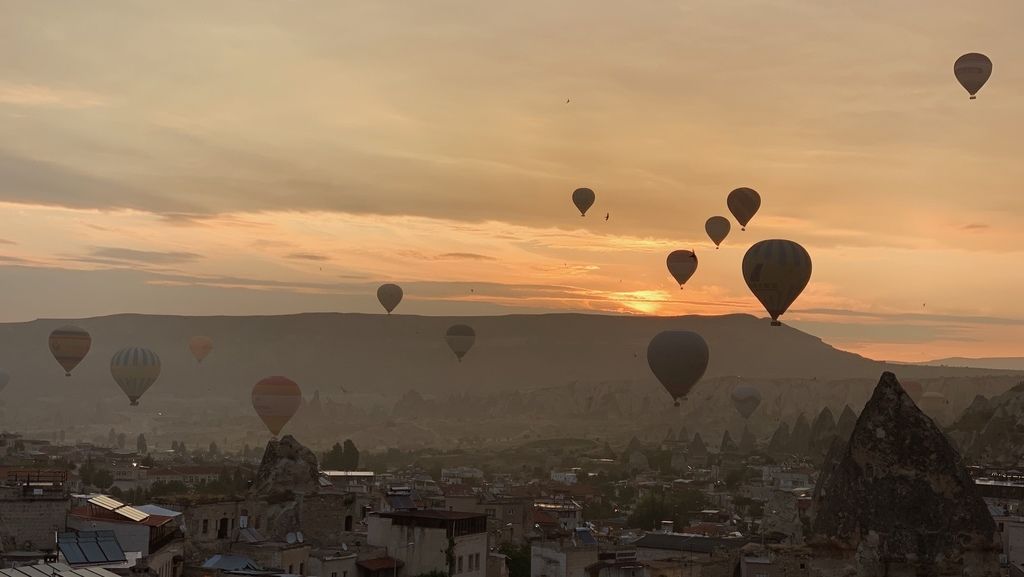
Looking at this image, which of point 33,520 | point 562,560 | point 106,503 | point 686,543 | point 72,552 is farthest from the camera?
point 686,543

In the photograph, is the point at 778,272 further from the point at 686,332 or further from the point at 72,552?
the point at 72,552

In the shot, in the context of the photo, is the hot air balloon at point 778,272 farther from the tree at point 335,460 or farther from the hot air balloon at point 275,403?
the tree at point 335,460

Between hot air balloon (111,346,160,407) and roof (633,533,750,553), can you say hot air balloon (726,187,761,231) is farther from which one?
hot air balloon (111,346,160,407)

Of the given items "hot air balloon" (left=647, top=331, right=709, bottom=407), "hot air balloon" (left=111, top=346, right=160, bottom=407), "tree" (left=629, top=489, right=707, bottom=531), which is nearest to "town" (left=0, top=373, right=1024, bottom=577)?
"tree" (left=629, top=489, right=707, bottom=531)

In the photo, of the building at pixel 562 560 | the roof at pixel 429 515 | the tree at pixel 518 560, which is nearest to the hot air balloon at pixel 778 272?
the tree at pixel 518 560

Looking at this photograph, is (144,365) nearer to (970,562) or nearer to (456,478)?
(456,478)

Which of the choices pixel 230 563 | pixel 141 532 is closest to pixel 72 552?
pixel 141 532
